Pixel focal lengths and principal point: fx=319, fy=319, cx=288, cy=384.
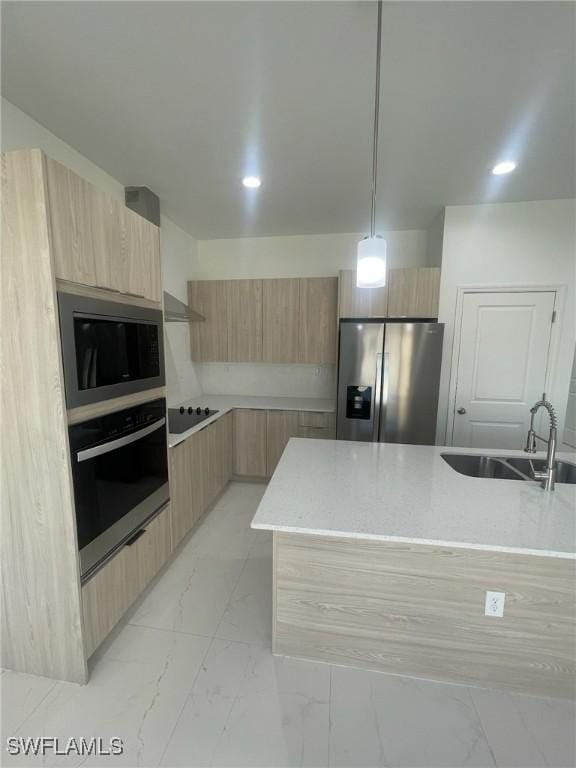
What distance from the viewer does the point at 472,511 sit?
131cm

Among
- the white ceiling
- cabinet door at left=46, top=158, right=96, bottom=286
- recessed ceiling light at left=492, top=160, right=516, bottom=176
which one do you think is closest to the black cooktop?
cabinet door at left=46, top=158, right=96, bottom=286

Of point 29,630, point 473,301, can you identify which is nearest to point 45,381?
point 29,630

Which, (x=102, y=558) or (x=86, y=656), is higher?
(x=102, y=558)

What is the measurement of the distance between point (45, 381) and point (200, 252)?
3.02 meters

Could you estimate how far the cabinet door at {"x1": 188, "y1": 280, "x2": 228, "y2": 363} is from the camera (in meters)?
3.49

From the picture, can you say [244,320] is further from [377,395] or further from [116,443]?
[116,443]

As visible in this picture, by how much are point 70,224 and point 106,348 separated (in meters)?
0.52

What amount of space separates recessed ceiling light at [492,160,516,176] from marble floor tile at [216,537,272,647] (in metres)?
3.18

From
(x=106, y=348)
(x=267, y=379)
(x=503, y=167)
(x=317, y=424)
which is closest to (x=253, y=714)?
(x=106, y=348)

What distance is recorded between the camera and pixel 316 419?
10.6 ft

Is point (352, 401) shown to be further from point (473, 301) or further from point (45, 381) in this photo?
point (45, 381)

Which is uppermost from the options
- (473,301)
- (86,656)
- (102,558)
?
(473,301)

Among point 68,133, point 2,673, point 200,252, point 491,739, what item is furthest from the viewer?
point 200,252

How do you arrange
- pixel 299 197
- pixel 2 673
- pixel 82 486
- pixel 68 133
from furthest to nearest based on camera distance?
pixel 299 197 < pixel 68 133 < pixel 2 673 < pixel 82 486
